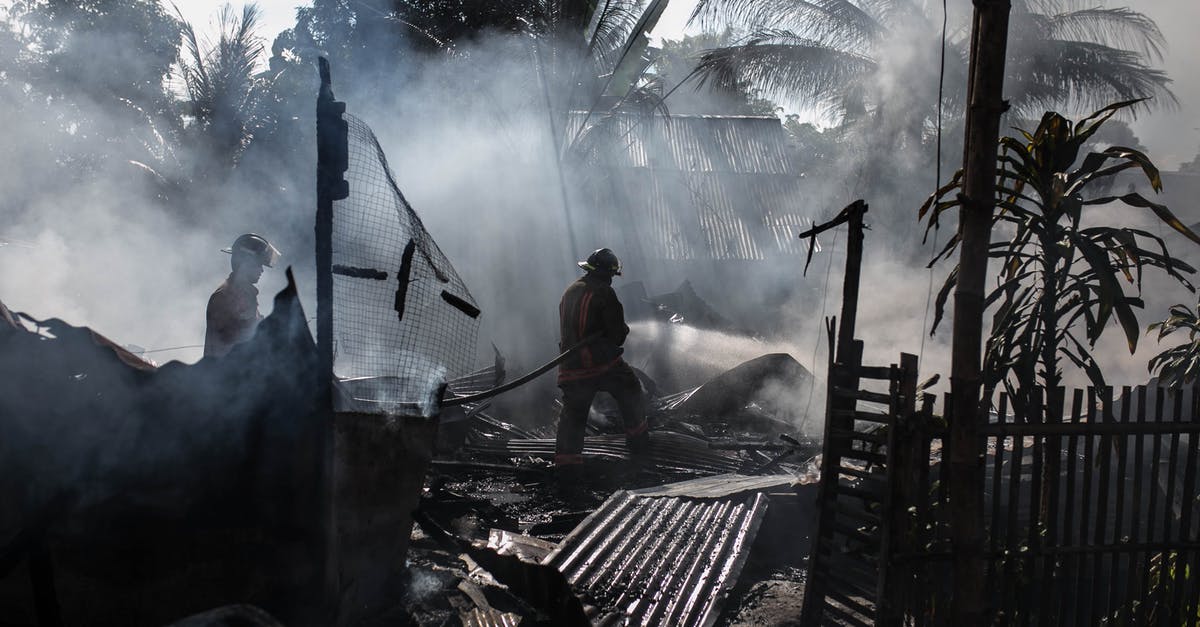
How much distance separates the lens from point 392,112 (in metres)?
14.6

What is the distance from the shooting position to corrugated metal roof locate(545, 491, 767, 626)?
4266 mm

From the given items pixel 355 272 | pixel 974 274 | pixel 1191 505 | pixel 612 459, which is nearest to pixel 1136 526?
pixel 1191 505

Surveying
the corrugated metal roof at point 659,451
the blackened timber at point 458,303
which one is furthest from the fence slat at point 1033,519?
the corrugated metal roof at point 659,451

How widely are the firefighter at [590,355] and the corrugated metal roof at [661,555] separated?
162 centimetres

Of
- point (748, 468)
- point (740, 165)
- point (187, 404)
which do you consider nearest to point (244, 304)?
point (187, 404)

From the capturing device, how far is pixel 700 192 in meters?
19.5

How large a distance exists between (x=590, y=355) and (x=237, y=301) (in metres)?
3.29

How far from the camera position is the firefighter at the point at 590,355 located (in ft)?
24.7

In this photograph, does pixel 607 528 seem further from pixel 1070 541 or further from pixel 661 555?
pixel 1070 541

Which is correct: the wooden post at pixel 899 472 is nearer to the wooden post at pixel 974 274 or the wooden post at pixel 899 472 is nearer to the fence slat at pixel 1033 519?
the wooden post at pixel 974 274

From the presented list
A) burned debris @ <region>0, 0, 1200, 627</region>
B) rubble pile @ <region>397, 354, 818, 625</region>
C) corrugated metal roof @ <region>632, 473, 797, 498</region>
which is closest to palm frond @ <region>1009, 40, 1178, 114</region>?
burned debris @ <region>0, 0, 1200, 627</region>

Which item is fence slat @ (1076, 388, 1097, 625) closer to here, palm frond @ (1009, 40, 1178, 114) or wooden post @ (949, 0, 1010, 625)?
wooden post @ (949, 0, 1010, 625)

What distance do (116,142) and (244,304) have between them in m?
13.0

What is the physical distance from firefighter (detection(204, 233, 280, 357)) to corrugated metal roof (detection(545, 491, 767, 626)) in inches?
106
